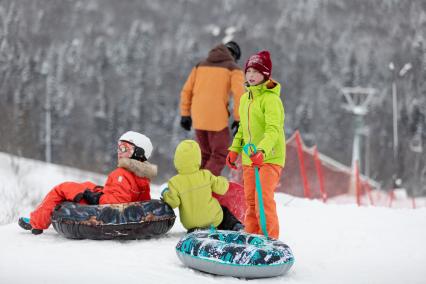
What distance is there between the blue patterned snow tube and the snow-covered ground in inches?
2.3

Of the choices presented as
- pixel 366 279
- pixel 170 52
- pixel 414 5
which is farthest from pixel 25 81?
pixel 170 52

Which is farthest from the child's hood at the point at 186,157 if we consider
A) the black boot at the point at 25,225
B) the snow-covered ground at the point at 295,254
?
the black boot at the point at 25,225

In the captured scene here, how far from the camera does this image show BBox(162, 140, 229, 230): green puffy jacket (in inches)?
188

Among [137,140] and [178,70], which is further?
[178,70]

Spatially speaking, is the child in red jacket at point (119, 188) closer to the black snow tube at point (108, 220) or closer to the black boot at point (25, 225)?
the black boot at point (25, 225)

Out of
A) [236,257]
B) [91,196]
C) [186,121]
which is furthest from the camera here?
[186,121]

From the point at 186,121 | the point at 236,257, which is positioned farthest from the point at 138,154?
the point at 186,121

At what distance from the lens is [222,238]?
409 cm

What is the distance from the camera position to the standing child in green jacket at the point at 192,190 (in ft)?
15.6

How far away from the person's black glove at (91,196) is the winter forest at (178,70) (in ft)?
50.8

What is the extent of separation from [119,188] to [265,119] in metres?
1.23

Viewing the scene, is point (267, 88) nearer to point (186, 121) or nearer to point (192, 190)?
point (192, 190)

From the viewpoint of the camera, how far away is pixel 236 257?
367cm

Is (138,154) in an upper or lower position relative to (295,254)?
upper
